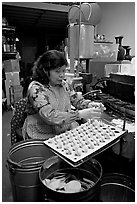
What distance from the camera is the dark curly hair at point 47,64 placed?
1315 mm

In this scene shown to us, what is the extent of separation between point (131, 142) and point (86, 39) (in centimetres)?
103

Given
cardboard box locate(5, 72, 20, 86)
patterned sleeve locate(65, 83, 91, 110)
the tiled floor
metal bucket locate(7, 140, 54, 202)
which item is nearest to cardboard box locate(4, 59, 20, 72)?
cardboard box locate(5, 72, 20, 86)

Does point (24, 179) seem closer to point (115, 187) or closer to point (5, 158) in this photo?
point (115, 187)

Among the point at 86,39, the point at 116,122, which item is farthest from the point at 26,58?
the point at 116,122

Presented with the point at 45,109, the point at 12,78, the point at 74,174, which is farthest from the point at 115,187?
the point at 12,78

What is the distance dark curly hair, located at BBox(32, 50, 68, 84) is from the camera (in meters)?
1.32

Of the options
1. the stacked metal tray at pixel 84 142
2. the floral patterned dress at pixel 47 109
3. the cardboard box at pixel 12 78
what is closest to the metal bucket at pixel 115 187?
the stacked metal tray at pixel 84 142

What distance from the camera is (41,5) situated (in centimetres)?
498

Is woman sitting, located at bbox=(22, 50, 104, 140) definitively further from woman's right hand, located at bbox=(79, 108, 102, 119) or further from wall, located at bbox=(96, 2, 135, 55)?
wall, located at bbox=(96, 2, 135, 55)

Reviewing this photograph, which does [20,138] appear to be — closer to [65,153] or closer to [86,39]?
[65,153]

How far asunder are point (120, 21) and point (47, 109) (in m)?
3.32

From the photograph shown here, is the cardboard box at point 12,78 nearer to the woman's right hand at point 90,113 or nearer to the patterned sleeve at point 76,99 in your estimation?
the patterned sleeve at point 76,99

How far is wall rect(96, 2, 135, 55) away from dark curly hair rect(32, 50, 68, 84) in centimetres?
249

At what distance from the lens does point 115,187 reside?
1160 millimetres
